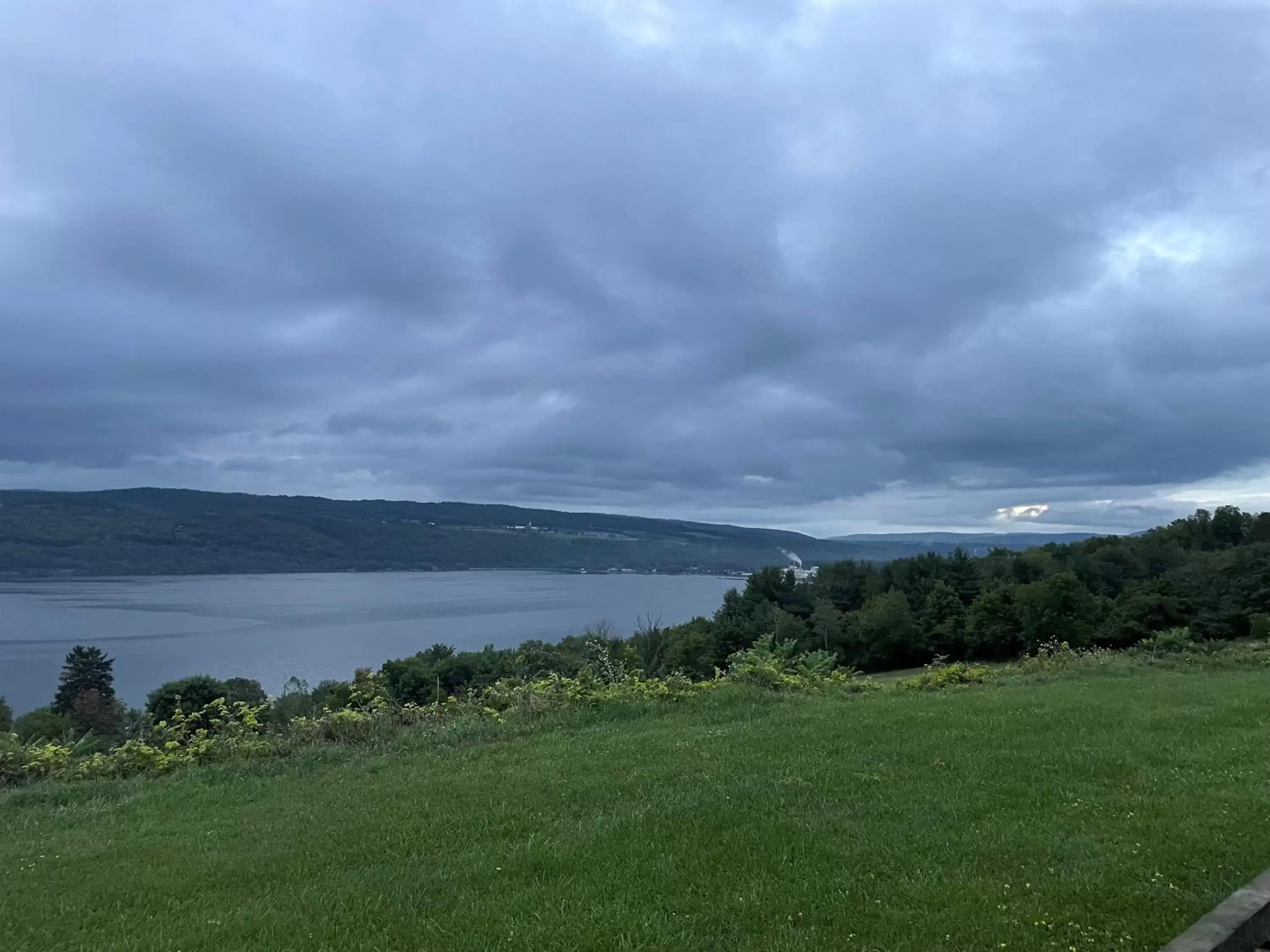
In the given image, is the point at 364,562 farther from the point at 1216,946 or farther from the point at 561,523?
the point at 1216,946

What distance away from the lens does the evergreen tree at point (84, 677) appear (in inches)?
1422

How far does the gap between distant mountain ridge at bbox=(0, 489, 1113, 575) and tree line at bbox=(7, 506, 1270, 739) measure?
45.4 m

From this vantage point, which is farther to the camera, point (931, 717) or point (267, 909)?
point (931, 717)

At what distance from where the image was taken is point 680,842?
5223mm

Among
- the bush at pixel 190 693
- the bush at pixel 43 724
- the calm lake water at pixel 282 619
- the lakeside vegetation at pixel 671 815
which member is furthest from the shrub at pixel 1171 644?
the bush at pixel 43 724

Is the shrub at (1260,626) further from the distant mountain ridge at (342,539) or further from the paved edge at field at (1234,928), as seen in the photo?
the distant mountain ridge at (342,539)

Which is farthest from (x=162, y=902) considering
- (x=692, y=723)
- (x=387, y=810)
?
(x=692, y=723)

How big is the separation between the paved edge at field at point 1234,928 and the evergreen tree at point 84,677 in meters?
40.8

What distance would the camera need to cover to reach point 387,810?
6359 millimetres

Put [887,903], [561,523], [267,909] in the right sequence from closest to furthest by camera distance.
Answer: [887,903], [267,909], [561,523]

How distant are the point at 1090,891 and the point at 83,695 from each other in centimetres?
3898

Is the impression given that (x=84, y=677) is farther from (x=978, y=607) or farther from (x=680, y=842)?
(x=978, y=607)

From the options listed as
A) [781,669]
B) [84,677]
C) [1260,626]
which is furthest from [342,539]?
[781,669]

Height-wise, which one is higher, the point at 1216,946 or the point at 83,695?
the point at 1216,946
